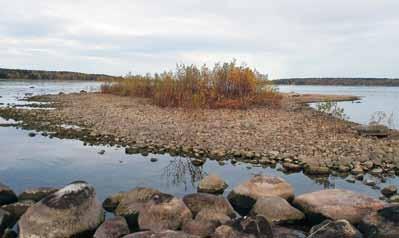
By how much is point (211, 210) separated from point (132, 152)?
238 inches

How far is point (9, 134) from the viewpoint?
15805 mm

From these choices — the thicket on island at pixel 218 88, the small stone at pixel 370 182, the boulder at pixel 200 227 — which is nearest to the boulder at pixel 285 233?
the boulder at pixel 200 227

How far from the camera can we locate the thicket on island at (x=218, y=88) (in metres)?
24.9

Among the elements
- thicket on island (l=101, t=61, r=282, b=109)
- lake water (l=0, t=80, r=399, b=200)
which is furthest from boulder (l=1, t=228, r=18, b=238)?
thicket on island (l=101, t=61, r=282, b=109)

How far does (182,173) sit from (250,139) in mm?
4279

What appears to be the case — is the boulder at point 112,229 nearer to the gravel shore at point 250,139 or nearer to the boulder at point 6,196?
the boulder at point 6,196

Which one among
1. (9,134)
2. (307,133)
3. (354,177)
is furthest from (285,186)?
(9,134)

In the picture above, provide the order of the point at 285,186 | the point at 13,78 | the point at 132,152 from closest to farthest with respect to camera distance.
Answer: the point at 285,186, the point at 132,152, the point at 13,78

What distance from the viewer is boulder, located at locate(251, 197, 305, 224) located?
21.8ft

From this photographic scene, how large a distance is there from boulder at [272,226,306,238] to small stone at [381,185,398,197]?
10.2ft

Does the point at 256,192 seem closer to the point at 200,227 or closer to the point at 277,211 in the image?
the point at 277,211

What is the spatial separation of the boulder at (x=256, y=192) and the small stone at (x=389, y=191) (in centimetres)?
226

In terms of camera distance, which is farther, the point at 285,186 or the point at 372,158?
the point at 372,158

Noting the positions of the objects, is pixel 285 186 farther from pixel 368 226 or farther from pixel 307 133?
pixel 307 133
